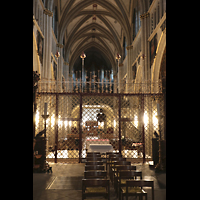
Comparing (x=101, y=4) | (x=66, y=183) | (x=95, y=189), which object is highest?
(x=101, y=4)

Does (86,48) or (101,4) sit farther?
(86,48)

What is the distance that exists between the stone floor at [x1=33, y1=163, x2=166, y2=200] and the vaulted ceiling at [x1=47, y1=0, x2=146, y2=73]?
1370 cm

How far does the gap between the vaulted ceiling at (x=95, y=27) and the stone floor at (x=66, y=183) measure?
45.0ft

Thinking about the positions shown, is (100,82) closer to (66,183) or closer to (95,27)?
(66,183)

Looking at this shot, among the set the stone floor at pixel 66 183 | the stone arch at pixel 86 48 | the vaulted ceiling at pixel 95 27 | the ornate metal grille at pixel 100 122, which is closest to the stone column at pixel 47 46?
the ornate metal grille at pixel 100 122

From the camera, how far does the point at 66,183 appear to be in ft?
18.6

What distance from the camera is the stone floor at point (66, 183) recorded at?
468 cm

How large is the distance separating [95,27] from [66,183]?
2064 cm

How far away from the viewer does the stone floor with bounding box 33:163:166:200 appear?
4679 millimetres

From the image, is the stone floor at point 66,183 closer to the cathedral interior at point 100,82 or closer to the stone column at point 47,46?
the cathedral interior at point 100,82

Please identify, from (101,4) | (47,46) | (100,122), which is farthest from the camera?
(101,4)

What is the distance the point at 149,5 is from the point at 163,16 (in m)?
3.51

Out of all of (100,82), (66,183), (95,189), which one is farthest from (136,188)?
(100,82)
